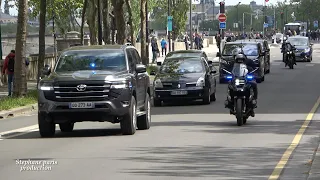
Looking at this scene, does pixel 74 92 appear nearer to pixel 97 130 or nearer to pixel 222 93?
pixel 97 130

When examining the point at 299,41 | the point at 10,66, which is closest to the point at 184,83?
the point at 10,66

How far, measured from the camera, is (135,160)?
1459 centimetres

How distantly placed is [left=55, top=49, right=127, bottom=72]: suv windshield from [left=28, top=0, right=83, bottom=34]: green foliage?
37981 mm

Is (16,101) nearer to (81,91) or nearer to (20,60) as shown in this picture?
(20,60)

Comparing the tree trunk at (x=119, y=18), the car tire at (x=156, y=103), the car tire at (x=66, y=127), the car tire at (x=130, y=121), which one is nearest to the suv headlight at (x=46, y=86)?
the car tire at (x=130, y=121)

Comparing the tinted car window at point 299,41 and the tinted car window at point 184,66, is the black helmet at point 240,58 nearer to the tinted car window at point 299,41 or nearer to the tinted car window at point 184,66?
the tinted car window at point 184,66

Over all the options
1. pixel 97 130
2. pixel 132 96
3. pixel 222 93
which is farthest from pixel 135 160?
pixel 222 93

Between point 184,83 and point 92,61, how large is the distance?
9265 mm

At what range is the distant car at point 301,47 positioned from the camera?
5925cm

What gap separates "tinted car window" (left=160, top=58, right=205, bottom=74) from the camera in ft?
95.7

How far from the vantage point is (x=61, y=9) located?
243 feet

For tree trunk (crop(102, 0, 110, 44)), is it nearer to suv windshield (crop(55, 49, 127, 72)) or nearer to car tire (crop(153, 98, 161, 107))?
car tire (crop(153, 98, 161, 107))

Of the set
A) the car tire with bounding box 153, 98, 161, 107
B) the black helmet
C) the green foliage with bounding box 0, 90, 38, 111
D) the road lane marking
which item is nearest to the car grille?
the road lane marking

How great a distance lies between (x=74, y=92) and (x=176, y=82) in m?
10.2
